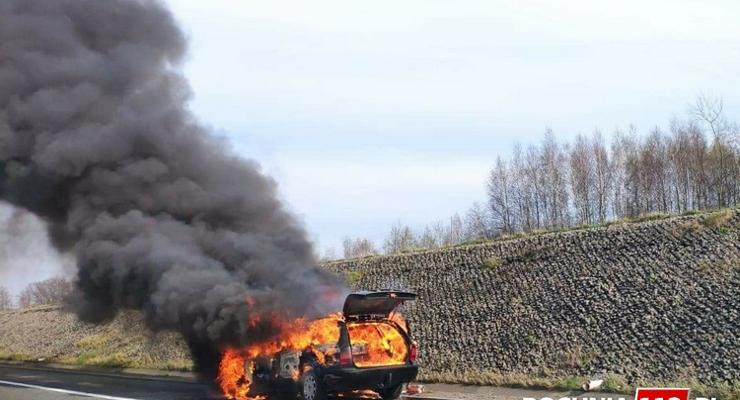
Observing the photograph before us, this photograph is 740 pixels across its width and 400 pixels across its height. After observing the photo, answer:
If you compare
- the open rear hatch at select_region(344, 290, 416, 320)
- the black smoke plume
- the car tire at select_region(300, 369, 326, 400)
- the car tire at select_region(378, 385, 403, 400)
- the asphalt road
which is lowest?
the asphalt road

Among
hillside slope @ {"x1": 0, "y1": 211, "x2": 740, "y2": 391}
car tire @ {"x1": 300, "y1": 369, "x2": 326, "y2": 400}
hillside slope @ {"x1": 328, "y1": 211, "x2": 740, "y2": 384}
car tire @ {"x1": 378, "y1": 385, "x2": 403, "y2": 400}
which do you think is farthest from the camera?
hillside slope @ {"x1": 328, "y1": 211, "x2": 740, "y2": 384}

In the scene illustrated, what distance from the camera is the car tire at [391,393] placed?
11434 mm

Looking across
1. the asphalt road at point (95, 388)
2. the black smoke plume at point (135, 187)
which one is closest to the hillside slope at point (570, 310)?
the asphalt road at point (95, 388)

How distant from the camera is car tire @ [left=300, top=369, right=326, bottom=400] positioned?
34.9ft

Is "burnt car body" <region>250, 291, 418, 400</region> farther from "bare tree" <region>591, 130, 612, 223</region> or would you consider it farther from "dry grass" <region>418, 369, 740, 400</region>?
"bare tree" <region>591, 130, 612, 223</region>

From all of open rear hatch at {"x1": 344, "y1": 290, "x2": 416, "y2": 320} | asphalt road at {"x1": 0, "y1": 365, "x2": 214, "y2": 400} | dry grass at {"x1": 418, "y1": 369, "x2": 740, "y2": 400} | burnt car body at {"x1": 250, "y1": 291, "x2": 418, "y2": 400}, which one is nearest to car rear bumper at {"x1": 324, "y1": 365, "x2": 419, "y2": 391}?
burnt car body at {"x1": 250, "y1": 291, "x2": 418, "y2": 400}

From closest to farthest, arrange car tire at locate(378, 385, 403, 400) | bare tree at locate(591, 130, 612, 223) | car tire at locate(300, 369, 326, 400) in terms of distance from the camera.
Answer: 1. car tire at locate(300, 369, 326, 400)
2. car tire at locate(378, 385, 403, 400)
3. bare tree at locate(591, 130, 612, 223)

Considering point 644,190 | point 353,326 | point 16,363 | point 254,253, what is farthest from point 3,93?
point 644,190

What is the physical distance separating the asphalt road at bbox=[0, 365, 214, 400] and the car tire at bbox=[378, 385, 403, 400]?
11.6 feet

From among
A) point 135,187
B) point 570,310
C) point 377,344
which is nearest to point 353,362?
point 377,344

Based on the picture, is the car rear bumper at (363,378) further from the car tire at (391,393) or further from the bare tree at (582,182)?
the bare tree at (582,182)

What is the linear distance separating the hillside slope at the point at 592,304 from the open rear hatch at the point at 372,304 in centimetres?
468

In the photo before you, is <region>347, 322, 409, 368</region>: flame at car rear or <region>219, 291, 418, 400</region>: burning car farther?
<region>347, 322, 409, 368</region>: flame at car rear

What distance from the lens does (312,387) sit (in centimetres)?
1074
